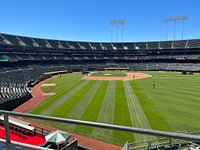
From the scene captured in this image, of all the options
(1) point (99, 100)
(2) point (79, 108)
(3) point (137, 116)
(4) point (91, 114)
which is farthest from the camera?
(1) point (99, 100)

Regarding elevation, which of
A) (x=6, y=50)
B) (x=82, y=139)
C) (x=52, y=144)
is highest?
(x=6, y=50)

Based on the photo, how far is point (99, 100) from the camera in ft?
107

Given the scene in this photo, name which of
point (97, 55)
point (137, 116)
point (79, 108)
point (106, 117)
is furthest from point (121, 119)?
point (97, 55)

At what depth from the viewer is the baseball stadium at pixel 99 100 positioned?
9638mm

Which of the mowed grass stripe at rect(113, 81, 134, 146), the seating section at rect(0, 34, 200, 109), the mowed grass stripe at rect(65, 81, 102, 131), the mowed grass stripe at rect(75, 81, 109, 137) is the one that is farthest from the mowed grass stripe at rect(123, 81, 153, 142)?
the seating section at rect(0, 34, 200, 109)

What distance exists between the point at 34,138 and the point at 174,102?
72.6 ft

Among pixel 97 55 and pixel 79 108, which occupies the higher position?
pixel 97 55

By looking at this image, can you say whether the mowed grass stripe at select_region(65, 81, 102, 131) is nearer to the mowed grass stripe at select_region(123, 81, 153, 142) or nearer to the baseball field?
the baseball field

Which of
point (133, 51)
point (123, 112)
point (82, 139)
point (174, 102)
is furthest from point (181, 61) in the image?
point (82, 139)

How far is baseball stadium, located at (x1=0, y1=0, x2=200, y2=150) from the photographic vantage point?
9.64 meters

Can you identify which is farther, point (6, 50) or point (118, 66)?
point (118, 66)

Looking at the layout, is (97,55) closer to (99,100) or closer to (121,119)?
(99,100)

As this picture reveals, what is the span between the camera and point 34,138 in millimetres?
15898

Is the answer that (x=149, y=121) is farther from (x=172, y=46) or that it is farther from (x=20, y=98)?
(x=172, y=46)
